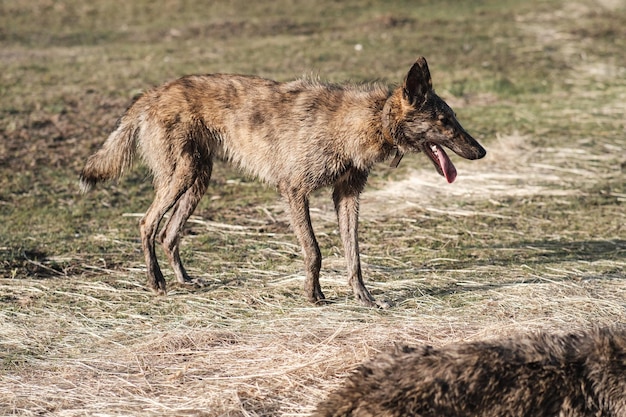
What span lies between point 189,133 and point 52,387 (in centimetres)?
291

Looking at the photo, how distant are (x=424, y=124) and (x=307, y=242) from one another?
1285 mm

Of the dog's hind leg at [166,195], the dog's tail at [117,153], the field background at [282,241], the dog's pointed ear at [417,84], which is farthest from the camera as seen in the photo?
the dog's tail at [117,153]

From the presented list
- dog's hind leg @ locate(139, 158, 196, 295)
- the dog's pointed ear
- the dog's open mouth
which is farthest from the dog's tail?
the dog's open mouth

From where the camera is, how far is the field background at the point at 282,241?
572 centimetres

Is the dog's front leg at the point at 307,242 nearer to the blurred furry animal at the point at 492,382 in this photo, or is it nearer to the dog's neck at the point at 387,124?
the dog's neck at the point at 387,124

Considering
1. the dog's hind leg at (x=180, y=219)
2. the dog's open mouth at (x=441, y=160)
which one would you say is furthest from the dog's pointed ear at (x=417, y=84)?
the dog's hind leg at (x=180, y=219)

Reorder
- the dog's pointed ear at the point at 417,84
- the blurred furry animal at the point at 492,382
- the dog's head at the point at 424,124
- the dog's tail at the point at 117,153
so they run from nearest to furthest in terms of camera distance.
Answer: the blurred furry animal at the point at 492,382 → the dog's pointed ear at the point at 417,84 → the dog's head at the point at 424,124 → the dog's tail at the point at 117,153

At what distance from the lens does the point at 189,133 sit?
307 inches

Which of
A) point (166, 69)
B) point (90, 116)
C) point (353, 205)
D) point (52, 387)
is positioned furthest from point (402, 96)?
point (166, 69)

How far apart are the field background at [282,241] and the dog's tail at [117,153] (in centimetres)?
84

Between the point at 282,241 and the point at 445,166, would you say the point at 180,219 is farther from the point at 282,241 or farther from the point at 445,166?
the point at 445,166

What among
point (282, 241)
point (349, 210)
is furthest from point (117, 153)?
point (349, 210)

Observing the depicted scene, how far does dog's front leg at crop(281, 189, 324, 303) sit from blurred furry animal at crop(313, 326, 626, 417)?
2699 millimetres

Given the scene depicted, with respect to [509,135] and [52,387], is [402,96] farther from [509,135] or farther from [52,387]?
[509,135]
